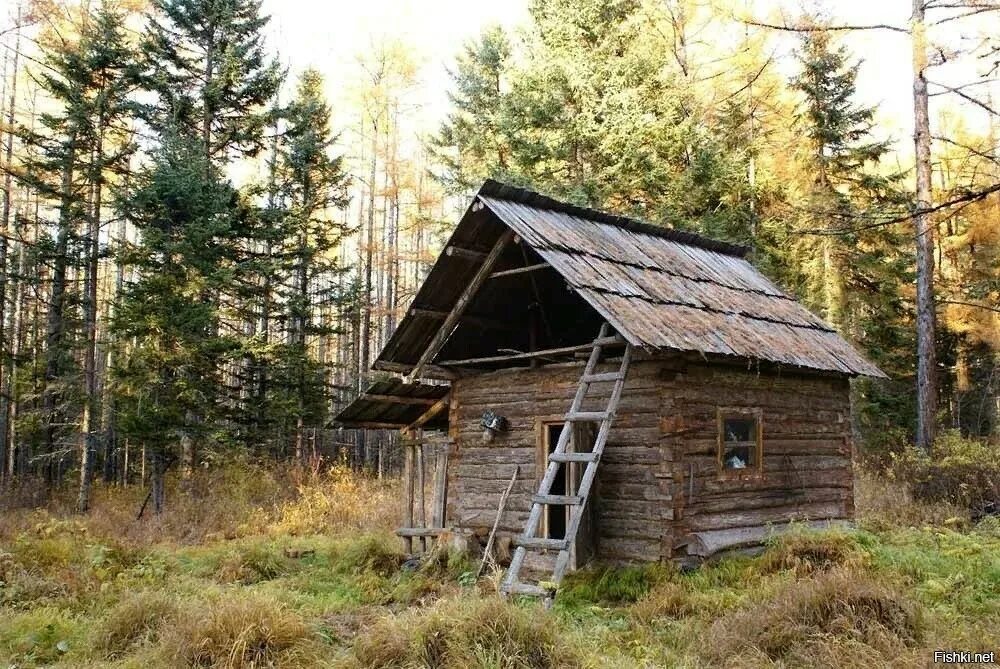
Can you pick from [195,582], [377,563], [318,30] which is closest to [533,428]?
[377,563]

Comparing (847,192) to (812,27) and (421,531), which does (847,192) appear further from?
(421,531)

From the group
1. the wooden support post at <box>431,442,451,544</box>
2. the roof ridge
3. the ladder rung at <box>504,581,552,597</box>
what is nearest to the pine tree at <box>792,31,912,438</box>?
the roof ridge

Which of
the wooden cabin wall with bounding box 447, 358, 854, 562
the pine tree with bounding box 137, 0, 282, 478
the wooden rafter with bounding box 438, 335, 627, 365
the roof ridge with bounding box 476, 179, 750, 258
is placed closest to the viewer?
the wooden rafter with bounding box 438, 335, 627, 365

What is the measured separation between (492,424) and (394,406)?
8.62ft

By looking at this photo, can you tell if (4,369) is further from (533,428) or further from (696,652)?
(696,652)

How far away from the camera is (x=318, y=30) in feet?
112

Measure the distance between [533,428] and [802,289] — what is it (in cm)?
1542

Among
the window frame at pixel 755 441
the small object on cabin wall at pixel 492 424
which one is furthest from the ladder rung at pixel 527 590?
the small object on cabin wall at pixel 492 424

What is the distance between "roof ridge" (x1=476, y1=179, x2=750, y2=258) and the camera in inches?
492

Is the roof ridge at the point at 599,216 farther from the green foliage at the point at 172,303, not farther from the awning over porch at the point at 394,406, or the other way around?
the green foliage at the point at 172,303

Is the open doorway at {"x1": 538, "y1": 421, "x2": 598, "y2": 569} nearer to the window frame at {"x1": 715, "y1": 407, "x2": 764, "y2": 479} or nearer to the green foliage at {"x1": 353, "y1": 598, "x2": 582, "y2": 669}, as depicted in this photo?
the window frame at {"x1": 715, "y1": 407, "x2": 764, "y2": 479}

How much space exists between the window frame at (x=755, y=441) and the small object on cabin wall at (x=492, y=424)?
355cm

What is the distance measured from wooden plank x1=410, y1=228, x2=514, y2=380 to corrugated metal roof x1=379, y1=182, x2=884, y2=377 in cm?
30

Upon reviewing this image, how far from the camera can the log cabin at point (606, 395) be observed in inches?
439
